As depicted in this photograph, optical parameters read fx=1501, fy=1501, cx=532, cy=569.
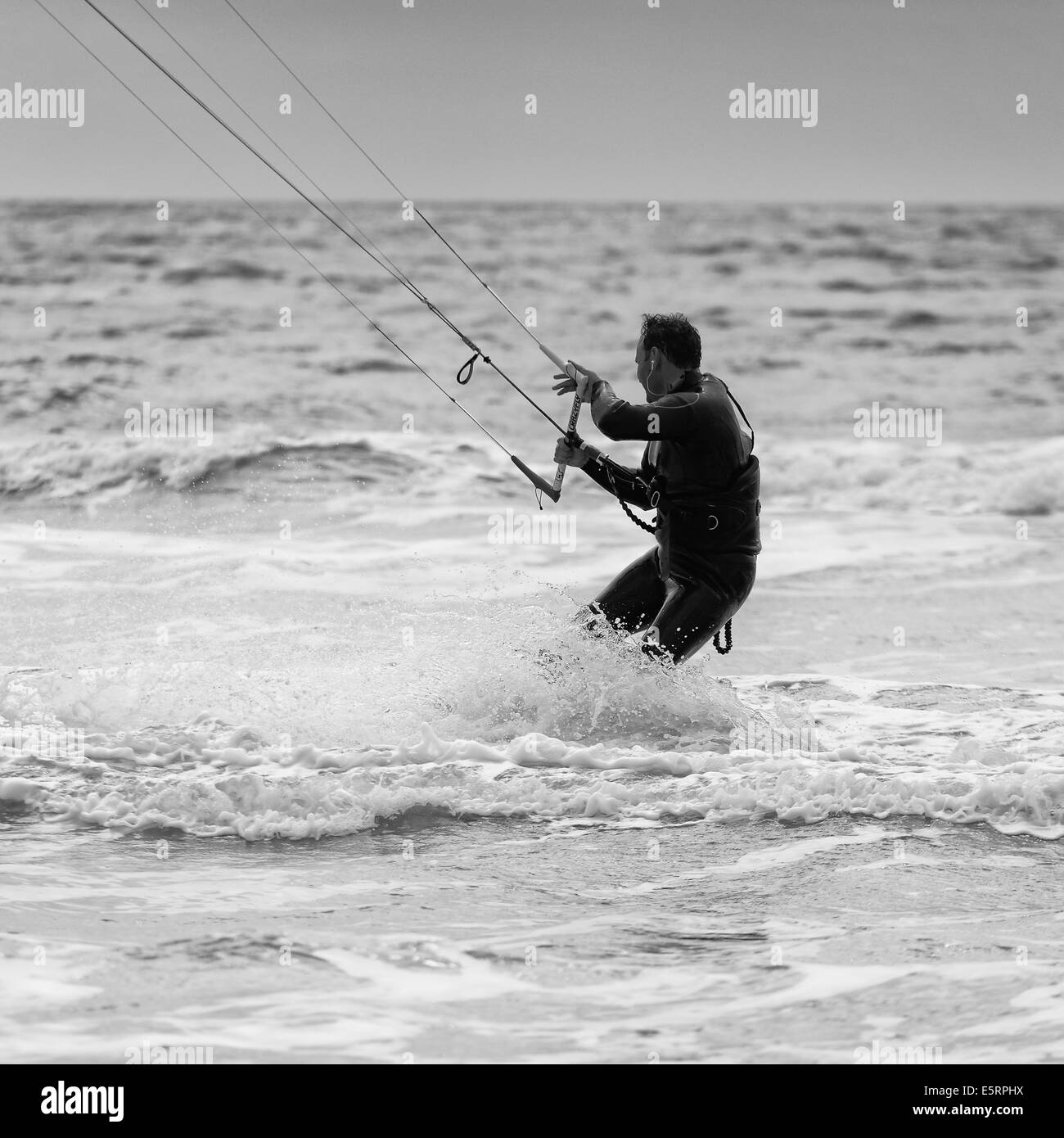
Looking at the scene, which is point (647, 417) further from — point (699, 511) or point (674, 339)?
point (699, 511)

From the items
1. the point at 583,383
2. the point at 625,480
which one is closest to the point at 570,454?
the point at 583,383

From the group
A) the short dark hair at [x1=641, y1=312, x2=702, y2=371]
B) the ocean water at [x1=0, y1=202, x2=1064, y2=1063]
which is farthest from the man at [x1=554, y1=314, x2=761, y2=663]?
the ocean water at [x1=0, y1=202, x2=1064, y2=1063]

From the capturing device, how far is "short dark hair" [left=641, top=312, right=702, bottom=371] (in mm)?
6500

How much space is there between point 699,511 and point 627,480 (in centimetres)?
36

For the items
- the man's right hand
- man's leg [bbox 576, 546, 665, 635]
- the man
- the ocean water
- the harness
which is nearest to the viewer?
the ocean water

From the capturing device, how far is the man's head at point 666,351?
6.50 meters

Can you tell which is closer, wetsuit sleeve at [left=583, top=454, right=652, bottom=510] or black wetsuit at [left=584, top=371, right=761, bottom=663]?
black wetsuit at [left=584, top=371, right=761, bottom=663]

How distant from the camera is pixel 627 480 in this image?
6.82m

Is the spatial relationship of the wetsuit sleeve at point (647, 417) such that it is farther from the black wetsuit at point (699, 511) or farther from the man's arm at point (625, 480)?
the man's arm at point (625, 480)

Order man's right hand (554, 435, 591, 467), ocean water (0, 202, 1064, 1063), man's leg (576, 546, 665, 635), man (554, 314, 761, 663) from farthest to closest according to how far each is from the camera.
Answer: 1. man's leg (576, 546, 665, 635)
2. man (554, 314, 761, 663)
3. man's right hand (554, 435, 591, 467)
4. ocean water (0, 202, 1064, 1063)

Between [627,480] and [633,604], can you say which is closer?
[627,480]

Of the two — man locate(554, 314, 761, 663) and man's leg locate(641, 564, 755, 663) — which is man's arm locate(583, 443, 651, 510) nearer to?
man locate(554, 314, 761, 663)

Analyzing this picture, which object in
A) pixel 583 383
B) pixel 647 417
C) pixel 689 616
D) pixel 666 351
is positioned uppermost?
pixel 666 351
